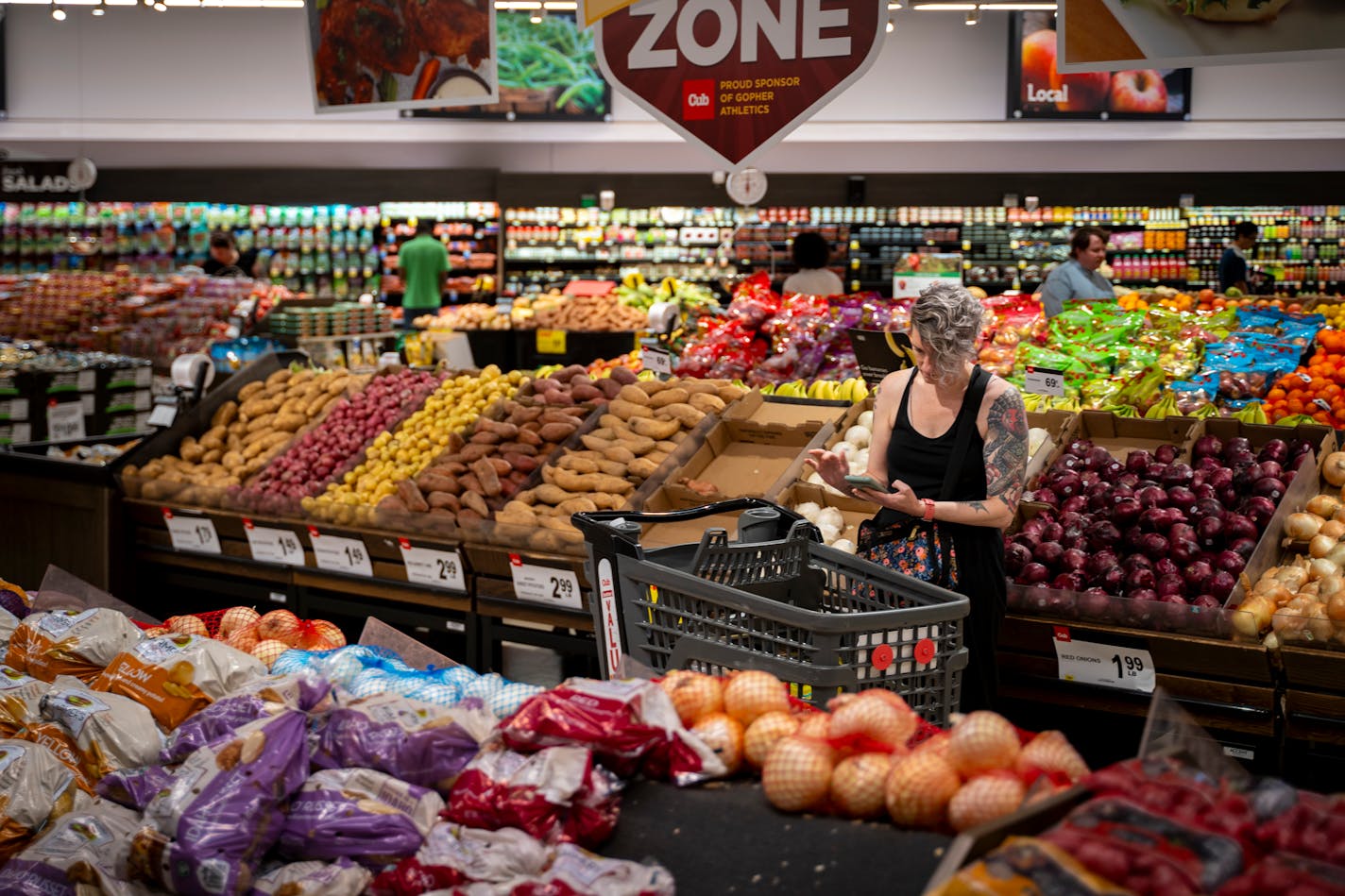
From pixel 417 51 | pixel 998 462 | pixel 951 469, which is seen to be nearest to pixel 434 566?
pixel 417 51

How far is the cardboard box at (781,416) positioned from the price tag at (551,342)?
5407mm

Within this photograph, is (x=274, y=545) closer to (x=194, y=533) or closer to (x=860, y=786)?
(x=194, y=533)

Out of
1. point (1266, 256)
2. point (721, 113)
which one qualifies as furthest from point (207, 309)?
point (1266, 256)

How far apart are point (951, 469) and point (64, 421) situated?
545 centimetres

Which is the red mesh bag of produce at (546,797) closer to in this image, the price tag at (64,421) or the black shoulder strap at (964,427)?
the black shoulder strap at (964,427)

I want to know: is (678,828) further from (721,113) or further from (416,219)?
(416,219)

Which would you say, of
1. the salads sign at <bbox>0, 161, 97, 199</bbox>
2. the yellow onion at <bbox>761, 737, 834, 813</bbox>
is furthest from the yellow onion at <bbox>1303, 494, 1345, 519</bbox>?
the salads sign at <bbox>0, 161, 97, 199</bbox>

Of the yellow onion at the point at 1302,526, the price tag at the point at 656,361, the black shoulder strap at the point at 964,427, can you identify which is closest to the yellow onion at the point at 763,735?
the black shoulder strap at the point at 964,427

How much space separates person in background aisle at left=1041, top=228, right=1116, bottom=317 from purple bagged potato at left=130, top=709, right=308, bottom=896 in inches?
243

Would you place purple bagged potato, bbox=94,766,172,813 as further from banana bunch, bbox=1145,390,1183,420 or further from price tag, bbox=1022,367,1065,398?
banana bunch, bbox=1145,390,1183,420

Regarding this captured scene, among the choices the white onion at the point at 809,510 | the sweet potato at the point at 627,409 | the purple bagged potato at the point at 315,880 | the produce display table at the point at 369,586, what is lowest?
the produce display table at the point at 369,586

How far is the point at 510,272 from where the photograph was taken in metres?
15.1

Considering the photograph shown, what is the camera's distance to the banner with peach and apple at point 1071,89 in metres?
12.5

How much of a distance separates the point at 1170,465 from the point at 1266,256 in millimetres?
11298
